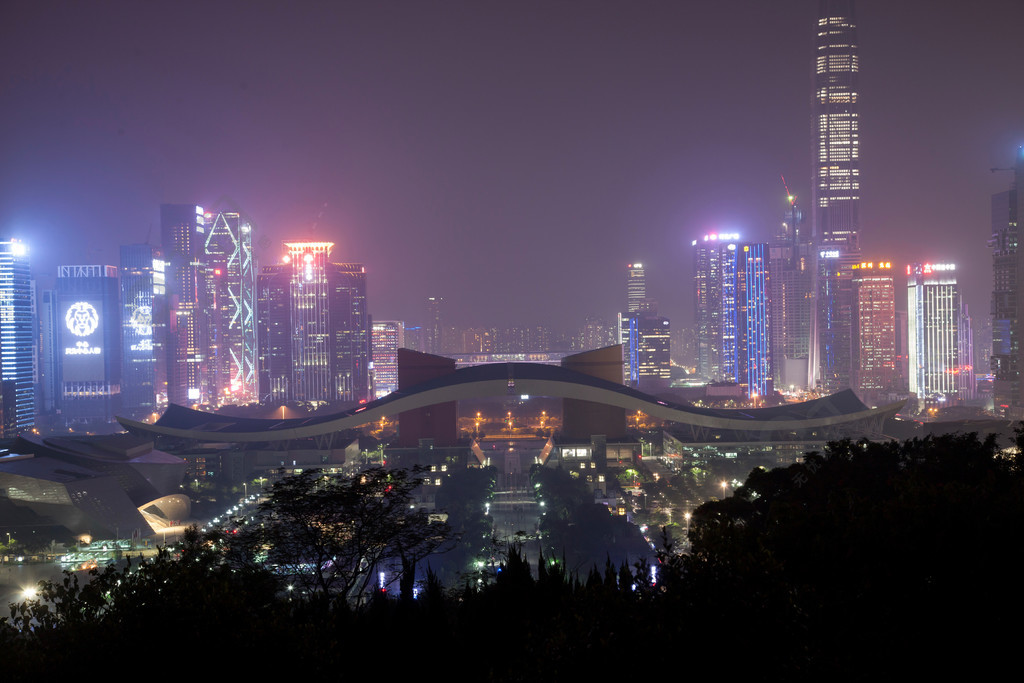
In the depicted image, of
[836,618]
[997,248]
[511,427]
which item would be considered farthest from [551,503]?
[997,248]

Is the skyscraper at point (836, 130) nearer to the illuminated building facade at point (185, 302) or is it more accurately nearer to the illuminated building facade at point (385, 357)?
the illuminated building facade at point (385, 357)

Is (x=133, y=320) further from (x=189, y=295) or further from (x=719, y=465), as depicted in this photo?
(x=719, y=465)

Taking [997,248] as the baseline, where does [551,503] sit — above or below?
below

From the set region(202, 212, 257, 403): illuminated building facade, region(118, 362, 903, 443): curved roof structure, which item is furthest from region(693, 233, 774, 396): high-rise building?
region(202, 212, 257, 403): illuminated building facade

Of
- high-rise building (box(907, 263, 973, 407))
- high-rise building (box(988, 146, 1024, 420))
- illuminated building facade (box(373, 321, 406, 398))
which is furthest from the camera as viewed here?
illuminated building facade (box(373, 321, 406, 398))

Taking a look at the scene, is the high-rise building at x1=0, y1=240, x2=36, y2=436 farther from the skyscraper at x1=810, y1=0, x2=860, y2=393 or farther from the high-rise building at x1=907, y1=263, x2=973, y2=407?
the skyscraper at x1=810, y1=0, x2=860, y2=393

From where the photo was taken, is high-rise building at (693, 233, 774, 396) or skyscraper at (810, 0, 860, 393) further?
skyscraper at (810, 0, 860, 393)
